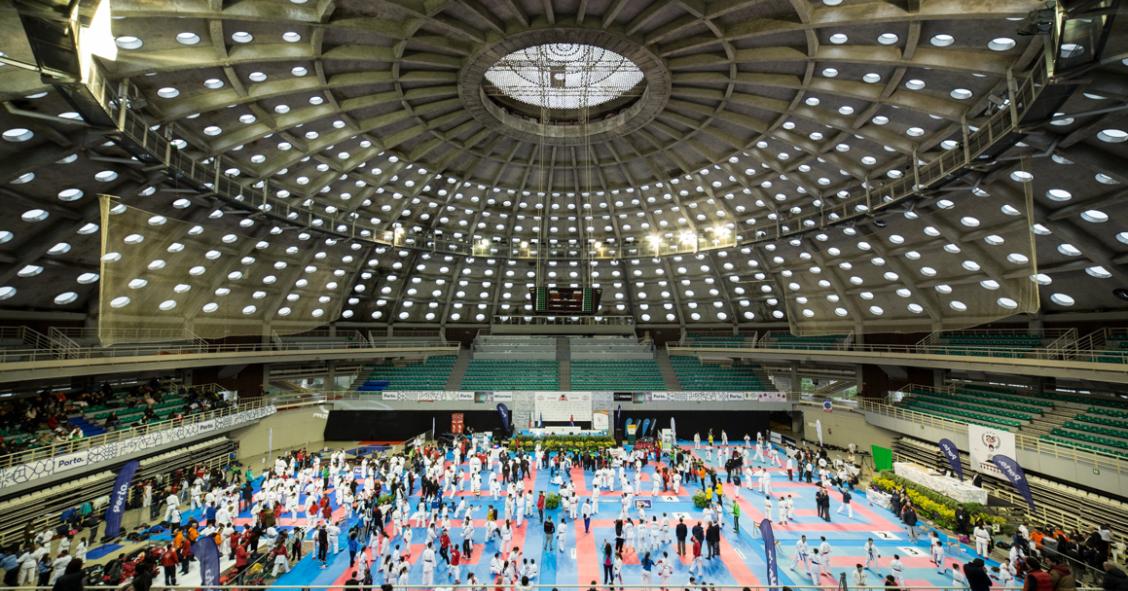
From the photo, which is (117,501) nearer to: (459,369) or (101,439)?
(101,439)

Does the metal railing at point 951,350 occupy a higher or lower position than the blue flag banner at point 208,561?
higher

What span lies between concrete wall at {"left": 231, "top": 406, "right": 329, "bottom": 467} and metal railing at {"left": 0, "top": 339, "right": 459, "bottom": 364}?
4.61m

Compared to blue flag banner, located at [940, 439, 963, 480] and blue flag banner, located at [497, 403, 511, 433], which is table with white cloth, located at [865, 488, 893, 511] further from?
blue flag banner, located at [497, 403, 511, 433]

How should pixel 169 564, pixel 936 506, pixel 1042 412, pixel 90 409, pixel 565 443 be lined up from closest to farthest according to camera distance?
pixel 169 564 < pixel 936 506 < pixel 1042 412 < pixel 90 409 < pixel 565 443

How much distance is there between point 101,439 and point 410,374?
24904 mm

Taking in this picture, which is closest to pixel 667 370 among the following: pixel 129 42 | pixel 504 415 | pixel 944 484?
pixel 504 415

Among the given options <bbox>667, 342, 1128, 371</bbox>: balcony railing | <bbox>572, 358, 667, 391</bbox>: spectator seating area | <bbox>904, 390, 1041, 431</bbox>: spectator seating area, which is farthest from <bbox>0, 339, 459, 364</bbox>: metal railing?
<bbox>904, 390, 1041, 431</bbox>: spectator seating area

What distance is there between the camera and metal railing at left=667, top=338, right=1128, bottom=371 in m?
21.5

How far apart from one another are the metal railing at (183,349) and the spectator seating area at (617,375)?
41.2ft

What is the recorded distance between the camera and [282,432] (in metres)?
34.5

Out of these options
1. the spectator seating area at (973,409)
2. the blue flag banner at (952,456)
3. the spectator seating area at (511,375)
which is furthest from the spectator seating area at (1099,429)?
the spectator seating area at (511,375)

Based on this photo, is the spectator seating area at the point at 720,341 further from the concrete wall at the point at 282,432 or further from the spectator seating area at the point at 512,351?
the concrete wall at the point at 282,432

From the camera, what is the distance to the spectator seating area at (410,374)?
42594 millimetres

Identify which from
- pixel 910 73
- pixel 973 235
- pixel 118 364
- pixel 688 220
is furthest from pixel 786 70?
pixel 118 364
